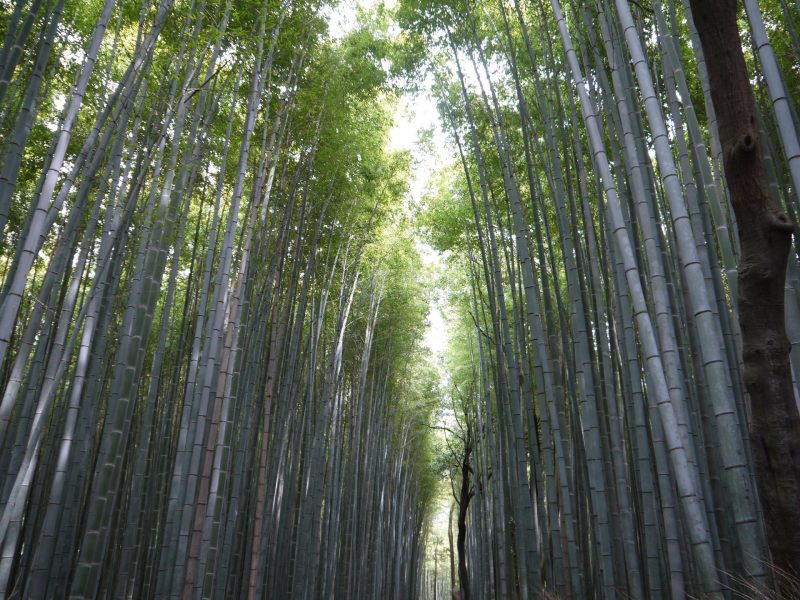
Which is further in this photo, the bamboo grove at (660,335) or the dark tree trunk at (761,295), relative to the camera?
the bamboo grove at (660,335)

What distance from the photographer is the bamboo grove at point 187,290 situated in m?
2.75

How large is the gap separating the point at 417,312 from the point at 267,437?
19.3 ft

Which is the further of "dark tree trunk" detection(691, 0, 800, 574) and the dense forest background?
the dense forest background

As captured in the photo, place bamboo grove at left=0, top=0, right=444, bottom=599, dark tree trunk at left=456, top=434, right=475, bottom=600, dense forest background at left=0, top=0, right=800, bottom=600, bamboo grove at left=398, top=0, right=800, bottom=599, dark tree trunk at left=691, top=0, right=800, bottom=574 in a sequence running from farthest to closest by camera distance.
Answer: dark tree trunk at left=456, top=434, right=475, bottom=600 < bamboo grove at left=0, top=0, right=444, bottom=599 < dense forest background at left=0, top=0, right=800, bottom=600 < bamboo grove at left=398, top=0, right=800, bottom=599 < dark tree trunk at left=691, top=0, right=800, bottom=574

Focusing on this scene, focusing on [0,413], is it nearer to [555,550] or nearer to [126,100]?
[126,100]

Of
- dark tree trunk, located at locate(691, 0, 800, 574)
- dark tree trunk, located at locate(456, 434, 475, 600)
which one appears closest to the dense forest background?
dark tree trunk, located at locate(691, 0, 800, 574)

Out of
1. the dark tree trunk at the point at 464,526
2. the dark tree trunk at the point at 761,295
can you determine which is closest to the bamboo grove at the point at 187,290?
the dark tree trunk at the point at 464,526

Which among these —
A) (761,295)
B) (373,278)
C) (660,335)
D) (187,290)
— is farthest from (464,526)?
(761,295)

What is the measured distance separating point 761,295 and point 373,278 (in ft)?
20.3

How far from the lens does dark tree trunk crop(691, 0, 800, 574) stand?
1.33 m

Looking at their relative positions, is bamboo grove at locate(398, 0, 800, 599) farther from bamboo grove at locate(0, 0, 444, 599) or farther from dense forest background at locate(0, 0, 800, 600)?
bamboo grove at locate(0, 0, 444, 599)

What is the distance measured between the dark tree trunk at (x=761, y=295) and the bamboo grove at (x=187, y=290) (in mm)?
2231

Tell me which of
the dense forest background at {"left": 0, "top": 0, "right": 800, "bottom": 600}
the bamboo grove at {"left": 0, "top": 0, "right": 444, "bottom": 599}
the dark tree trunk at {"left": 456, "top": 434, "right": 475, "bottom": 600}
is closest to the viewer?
the dense forest background at {"left": 0, "top": 0, "right": 800, "bottom": 600}

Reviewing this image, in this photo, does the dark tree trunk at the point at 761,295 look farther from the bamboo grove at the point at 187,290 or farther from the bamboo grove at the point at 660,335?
the bamboo grove at the point at 187,290
